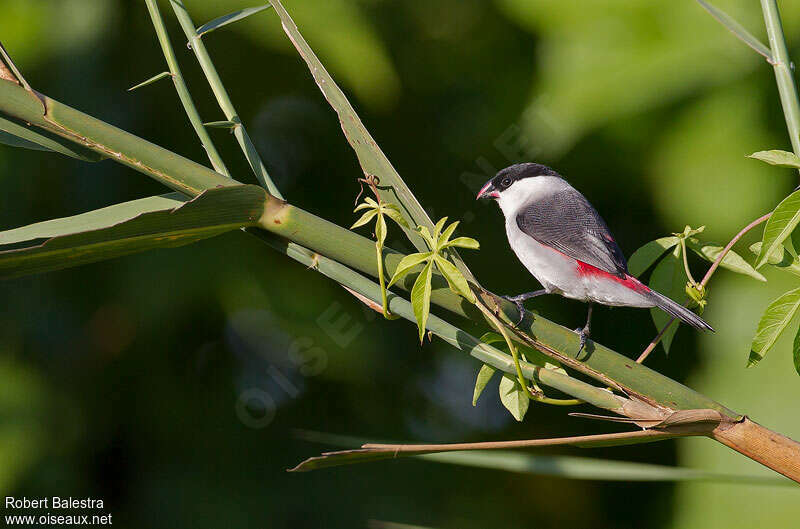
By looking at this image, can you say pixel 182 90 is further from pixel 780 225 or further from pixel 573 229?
pixel 573 229

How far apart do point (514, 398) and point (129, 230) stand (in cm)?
33

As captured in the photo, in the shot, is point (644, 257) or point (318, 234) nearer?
point (318, 234)

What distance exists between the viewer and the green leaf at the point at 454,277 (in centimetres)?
44

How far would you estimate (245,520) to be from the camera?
55.1 inches

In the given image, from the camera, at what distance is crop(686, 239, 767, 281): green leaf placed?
0.61 meters

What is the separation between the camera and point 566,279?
0.83 m

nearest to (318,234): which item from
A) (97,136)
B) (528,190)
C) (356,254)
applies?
(356,254)

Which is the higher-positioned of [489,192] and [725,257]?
[489,192]

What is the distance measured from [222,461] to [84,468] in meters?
0.25

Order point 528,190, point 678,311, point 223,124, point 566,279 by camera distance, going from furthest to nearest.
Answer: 1. point 528,190
2. point 566,279
3. point 678,311
4. point 223,124

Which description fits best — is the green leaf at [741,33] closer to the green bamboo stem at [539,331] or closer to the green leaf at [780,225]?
the green leaf at [780,225]

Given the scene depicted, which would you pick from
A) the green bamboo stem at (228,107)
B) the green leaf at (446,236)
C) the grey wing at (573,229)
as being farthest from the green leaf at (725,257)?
the green bamboo stem at (228,107)

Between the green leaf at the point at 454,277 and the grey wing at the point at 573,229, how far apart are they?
0.40 metres

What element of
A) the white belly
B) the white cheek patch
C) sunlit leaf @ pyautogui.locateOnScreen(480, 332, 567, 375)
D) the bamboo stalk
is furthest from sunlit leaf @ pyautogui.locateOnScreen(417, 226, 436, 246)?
the white cheek patch
